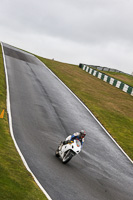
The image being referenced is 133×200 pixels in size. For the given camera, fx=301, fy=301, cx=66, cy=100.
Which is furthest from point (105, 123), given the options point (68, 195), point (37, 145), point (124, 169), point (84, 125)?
point (68, 195)

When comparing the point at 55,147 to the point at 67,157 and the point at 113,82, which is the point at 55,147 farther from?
the point at 113,82

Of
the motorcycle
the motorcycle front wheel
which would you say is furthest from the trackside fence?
the motorcycle front wheel

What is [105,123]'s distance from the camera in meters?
24.8

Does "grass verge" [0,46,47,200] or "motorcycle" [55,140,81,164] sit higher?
"motorcycle" [55,140,81,164]

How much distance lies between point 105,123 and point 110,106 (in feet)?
21.4

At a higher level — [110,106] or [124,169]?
[110,106]

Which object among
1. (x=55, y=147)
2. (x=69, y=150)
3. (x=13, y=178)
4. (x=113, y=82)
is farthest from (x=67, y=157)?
(x=113, y=82)

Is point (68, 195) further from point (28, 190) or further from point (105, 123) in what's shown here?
point (105, 123)

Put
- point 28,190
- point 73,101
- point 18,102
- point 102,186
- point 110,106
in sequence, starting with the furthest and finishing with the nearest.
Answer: point 110,106 → point 73,101 → point 18,102 → point 102,186 → point 28,190

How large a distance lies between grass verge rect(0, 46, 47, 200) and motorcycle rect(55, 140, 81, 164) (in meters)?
2.15

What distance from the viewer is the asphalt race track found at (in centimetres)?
1159

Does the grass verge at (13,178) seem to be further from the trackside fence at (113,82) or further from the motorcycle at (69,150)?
the trackside fence at (113,82)

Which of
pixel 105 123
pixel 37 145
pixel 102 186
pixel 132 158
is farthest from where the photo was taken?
pixel 105 123

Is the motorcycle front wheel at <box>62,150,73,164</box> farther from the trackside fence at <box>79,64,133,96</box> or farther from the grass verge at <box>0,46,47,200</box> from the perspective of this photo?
the trackside fence at <box>79,64,133,96</box>
